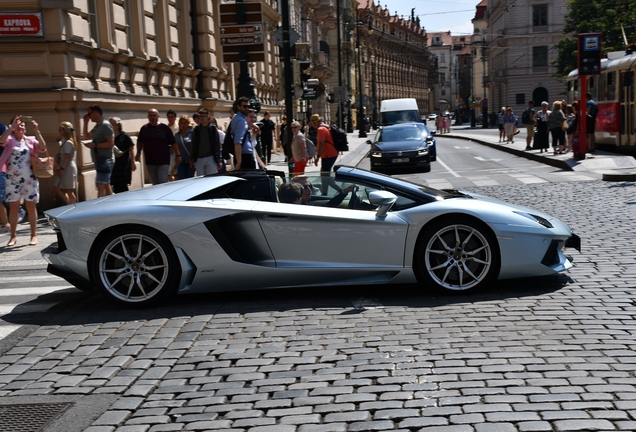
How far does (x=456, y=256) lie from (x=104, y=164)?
7282mm

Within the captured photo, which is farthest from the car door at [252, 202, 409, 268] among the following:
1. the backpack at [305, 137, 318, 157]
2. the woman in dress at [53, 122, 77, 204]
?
the backpack at [305, 137, 318, 157]

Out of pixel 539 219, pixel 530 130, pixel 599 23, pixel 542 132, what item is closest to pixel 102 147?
pixel 539 219

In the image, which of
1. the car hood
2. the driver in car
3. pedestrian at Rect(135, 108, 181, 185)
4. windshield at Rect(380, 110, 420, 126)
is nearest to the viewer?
the driver in car

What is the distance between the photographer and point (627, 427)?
3998 millimetres

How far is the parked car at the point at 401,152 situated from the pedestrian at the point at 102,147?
12.7m

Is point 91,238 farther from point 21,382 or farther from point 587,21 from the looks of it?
point 587,21

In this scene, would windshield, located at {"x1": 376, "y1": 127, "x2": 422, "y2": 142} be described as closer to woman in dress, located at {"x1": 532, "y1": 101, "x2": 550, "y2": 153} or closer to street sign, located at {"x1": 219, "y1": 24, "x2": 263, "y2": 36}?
woman in dress, located at {"x1": 532, "y1": 101, "x2": 550, "y2": 153}

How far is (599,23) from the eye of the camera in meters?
62.0

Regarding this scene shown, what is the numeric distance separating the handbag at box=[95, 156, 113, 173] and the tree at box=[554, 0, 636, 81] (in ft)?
157

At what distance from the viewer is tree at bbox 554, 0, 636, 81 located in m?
57.0

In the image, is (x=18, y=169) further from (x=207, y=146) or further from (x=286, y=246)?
(x=286, y=246)

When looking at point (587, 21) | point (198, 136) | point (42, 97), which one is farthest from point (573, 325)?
point (587, 21)

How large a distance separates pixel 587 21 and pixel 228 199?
6134 cm

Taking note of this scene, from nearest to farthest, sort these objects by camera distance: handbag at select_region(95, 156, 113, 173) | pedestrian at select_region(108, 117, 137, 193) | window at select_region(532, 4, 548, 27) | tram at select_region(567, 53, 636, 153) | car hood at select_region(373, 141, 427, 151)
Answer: handbag at select_region(95, 156, 113, 173)
pedestrian at select_region(108, 117, 137, 193)
car hood at select_region(373, 141, 427, 151)
tram at select_region(567, 53, 636, 153)
window at select_region(532, 4, 548, 27)
